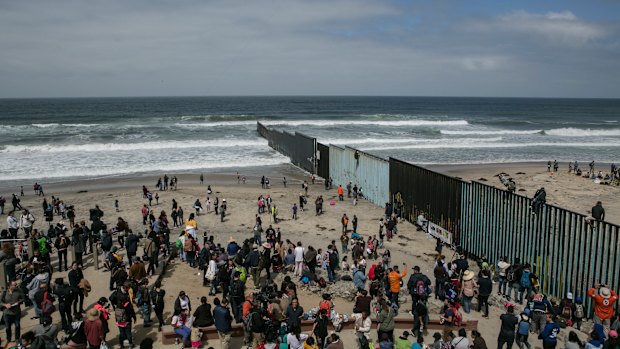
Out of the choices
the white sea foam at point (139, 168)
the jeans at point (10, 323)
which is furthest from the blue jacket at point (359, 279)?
the white sea foam at point (139, 168)

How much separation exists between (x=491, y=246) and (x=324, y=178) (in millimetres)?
17058

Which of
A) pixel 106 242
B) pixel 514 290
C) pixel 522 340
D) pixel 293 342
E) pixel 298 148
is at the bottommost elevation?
pixel 514 290

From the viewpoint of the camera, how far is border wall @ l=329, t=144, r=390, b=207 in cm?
2383

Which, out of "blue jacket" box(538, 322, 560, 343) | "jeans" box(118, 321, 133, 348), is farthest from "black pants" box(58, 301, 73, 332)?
"blue jacket" box(538, 322, 560, 343)

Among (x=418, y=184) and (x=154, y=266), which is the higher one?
(x=418, y=184)

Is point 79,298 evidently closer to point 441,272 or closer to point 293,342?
point 293,342

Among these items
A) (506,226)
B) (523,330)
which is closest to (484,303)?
(523,330)

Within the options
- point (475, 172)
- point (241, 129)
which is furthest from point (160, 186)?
point (241, 129)

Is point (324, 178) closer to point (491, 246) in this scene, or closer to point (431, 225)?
point (431, 225)

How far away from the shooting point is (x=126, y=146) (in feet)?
168

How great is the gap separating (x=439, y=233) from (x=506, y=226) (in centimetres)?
381

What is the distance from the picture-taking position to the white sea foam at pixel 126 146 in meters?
48.4

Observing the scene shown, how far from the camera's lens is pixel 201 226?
21.6 m

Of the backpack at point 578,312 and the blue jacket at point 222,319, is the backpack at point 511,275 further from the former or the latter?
the blue jacket at point 222,319
